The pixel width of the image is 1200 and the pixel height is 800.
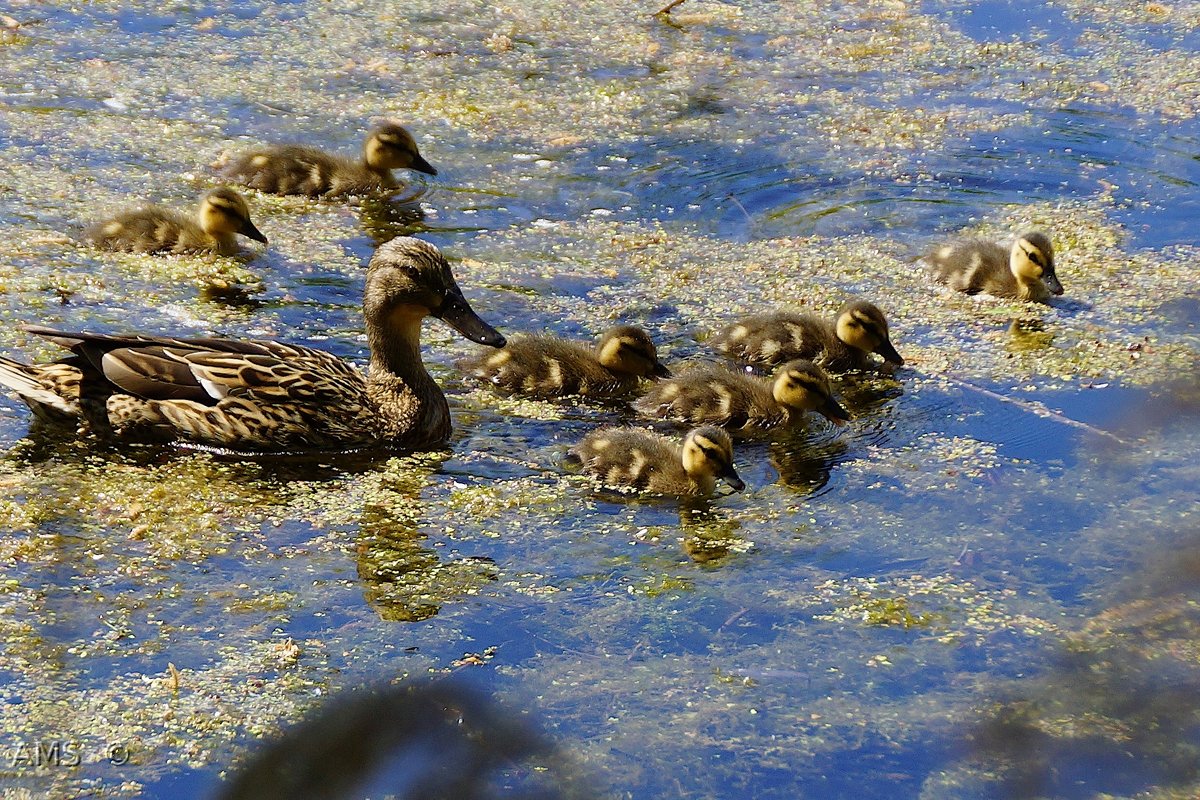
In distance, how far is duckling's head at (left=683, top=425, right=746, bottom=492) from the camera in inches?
175

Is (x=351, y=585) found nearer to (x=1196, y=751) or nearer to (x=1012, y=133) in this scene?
(x=1196, y=751)

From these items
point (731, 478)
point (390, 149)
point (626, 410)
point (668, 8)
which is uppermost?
point (668, 8)

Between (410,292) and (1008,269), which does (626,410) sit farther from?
(1008,269)

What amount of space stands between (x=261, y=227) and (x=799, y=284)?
2.24 metres

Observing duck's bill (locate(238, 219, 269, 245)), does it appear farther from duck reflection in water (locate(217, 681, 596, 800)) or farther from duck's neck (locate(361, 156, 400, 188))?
duck reflection in water (locate(217, 681, 596, 800))

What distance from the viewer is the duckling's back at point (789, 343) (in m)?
5.37

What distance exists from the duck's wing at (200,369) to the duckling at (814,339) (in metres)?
1.50

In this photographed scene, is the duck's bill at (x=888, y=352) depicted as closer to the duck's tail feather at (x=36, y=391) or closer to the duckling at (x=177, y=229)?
the duckling at (x=177, y=229)

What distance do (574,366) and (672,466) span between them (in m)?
0.79

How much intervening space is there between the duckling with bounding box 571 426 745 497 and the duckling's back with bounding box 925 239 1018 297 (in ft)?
6.15

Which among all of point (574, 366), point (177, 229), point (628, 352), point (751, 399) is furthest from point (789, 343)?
point (177, 229)

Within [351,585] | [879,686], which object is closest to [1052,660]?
[879,686]

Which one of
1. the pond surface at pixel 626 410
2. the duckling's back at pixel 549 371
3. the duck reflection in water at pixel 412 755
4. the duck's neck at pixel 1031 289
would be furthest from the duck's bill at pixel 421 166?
the duck reflection in water at pixel 412 755

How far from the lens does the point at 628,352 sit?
517cm
